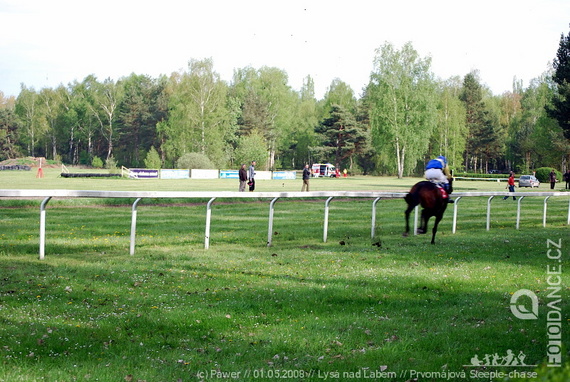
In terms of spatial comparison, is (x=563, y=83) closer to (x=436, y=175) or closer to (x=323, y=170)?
(x=436, y=175)

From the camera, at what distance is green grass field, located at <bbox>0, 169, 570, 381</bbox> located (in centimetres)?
562

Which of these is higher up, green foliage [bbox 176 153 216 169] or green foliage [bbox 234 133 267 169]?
green foliage [bbox 234 133 267 169]

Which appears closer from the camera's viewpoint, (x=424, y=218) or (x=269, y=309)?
(x=424, y=218)

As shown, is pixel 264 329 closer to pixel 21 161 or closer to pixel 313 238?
pixel 313 238

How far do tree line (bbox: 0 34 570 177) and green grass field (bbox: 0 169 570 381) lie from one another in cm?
6131

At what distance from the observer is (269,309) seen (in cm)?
779

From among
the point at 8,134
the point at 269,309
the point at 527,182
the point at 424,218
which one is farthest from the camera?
the point at 8,134

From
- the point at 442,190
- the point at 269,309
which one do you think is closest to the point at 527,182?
the point at 269,309

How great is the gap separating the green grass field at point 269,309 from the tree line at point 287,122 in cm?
6131

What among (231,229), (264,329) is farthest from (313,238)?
(264,329)

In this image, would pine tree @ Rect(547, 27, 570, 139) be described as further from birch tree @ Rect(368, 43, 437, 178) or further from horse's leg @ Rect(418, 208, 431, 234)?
horse's leg @ Rect(418, 208, 431, 234)

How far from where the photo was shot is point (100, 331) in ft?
21.7

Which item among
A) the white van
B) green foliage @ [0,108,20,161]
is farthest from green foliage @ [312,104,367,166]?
green foliage @ [0,108,20,161]

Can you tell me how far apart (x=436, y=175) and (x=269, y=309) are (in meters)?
3.46
